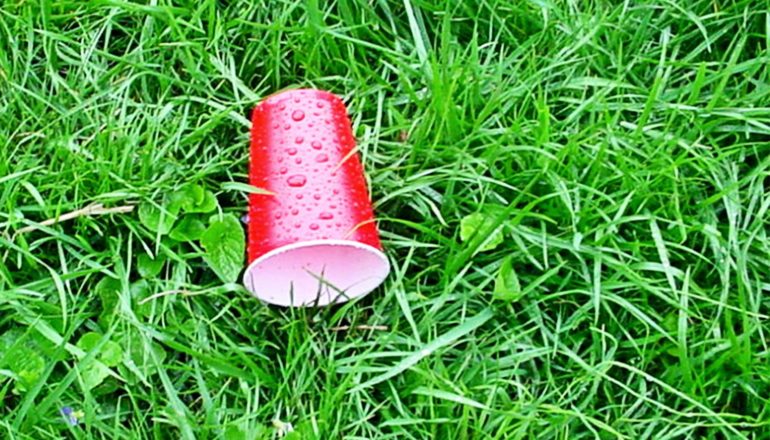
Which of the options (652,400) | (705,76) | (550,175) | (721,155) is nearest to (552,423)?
(652,400)

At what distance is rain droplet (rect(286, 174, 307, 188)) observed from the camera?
1985mm

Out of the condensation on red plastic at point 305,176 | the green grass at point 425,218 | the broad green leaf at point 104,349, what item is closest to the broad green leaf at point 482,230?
the green grass at point 425,218

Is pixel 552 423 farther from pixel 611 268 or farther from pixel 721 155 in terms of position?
pixel 721 155

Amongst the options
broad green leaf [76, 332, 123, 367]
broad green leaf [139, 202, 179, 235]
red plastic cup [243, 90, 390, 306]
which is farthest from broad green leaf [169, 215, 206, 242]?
broad green leaf [76, 332, 123, 367]

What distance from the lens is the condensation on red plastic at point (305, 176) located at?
1937 millimetres

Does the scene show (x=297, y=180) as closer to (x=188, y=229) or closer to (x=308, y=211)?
(x=308, y=211)

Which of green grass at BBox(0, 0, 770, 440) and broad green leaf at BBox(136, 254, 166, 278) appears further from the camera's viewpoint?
broad green leaf at BBox(136, 254, 166, 278)

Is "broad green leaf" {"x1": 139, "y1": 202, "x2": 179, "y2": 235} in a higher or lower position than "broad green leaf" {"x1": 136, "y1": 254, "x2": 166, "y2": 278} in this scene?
higher

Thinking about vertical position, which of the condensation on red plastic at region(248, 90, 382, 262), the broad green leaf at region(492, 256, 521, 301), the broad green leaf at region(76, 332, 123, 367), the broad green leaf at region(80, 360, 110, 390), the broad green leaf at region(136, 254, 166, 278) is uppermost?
the condensation on red plastic at region(248, 90, 382, 262)

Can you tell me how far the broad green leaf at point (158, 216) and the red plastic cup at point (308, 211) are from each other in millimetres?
157

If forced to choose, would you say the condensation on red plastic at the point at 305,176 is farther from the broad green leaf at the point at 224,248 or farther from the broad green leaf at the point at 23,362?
the broad green leaf at the point at 23,362

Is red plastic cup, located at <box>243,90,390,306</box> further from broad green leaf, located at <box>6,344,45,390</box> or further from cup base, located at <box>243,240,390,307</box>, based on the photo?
broad green leaf, located at <box>6,344,45,390</box>

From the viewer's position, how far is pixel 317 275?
204 centimetres

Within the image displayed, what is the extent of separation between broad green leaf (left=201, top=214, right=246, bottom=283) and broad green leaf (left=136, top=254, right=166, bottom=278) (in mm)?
88
